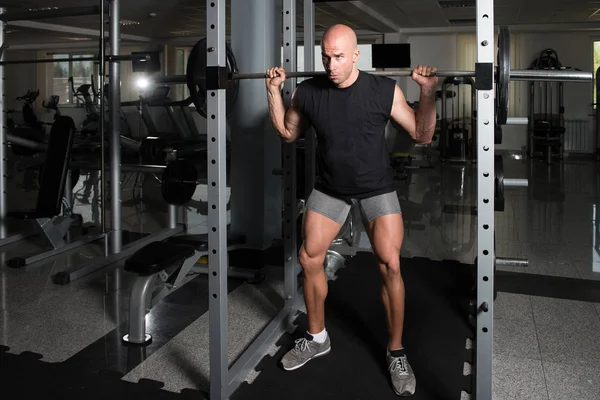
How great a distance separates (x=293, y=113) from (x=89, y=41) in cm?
1130

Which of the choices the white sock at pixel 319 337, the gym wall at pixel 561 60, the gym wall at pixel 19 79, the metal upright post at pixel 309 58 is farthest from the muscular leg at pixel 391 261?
the gym wall at pixel 19 79

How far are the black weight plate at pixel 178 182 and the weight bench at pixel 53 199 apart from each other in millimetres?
643

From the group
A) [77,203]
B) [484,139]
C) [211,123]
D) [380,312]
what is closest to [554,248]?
[380,312]

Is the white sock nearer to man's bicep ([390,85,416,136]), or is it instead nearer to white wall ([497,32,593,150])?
man's bicep ([390,85,416,136])

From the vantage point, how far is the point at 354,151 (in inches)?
71.4

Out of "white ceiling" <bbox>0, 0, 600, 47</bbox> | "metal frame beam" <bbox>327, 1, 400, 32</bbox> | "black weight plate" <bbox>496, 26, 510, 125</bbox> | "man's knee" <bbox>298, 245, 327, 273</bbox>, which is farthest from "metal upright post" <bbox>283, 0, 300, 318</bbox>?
"metal frame beam" <bbox>327, 1, 400, 32</bbox>

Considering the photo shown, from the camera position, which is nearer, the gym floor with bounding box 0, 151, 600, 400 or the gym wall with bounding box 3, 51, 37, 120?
the gym floor with bounding box 0, 151, 600, 400

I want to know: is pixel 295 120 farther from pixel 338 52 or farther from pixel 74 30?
pixel 74 30

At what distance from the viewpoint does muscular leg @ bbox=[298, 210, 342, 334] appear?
191 cm

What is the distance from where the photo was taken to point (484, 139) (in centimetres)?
142

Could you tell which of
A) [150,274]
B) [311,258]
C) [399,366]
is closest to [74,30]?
[150,274]

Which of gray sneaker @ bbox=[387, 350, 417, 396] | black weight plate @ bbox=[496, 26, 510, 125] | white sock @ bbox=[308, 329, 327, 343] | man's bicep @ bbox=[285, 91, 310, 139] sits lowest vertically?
gray sneaker @ bbox=[387, 350, 417, 396]

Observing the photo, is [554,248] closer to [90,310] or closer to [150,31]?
[90,310]

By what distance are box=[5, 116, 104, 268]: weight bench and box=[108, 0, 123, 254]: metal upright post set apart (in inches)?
10.6
